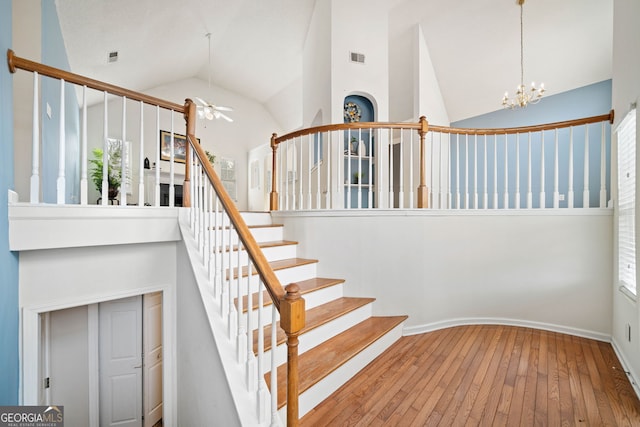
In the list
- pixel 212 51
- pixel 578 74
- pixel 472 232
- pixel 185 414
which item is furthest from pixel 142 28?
pixel 578 74

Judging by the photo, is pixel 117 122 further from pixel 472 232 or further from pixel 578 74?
pixel 578 74

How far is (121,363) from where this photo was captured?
3.38 metres

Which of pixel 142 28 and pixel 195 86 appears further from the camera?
pixel 195 86

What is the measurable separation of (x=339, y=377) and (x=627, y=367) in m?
2.18

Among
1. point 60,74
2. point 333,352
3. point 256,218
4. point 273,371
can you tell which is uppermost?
point 60,74

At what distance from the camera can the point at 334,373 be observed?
200cm

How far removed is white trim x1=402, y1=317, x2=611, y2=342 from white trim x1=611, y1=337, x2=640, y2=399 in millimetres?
158

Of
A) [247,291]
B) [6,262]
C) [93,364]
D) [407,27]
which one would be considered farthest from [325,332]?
[407,27]

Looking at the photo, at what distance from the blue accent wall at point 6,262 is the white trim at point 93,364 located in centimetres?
165

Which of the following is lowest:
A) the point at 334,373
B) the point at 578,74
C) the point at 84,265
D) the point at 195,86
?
the point at 334,373

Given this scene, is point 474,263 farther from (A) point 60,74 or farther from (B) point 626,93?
(A) point 60,74

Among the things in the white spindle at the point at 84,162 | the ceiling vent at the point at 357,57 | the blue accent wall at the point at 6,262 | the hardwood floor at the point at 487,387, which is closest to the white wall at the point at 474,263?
the hardwood floor at the point at 487,387

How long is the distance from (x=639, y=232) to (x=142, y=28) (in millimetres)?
5597

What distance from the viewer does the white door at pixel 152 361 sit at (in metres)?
3.44
